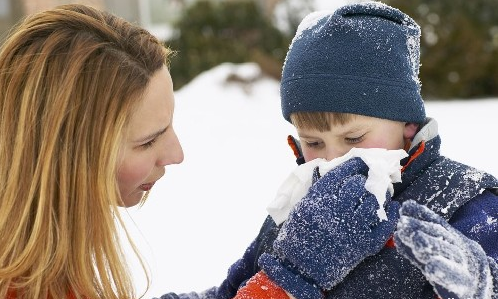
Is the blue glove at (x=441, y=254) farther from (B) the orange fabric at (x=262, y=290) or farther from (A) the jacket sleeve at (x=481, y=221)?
(B) the orange fabric at (x=262, y=290)

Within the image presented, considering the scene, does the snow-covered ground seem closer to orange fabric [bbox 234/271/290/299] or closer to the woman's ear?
orange fabric [bbox 234/271/290/299]

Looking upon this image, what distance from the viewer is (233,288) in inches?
94.2

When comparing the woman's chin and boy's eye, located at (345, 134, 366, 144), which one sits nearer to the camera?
boy's eye, located at (345, 134, 366, 144)

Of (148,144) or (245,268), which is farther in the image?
(245,268)

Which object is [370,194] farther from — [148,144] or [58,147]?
[58,147]

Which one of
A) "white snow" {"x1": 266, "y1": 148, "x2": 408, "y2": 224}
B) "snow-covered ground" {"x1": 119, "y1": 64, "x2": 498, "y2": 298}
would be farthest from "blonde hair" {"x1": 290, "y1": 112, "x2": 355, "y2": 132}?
"snow-covered ground" {"x1": 119, "y1": 64, "x2": 498, "y2": 298}

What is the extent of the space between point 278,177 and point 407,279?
3974 mm

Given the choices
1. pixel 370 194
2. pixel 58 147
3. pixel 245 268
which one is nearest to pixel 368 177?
pixel 370 194

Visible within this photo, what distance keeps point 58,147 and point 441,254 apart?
994 millimetres

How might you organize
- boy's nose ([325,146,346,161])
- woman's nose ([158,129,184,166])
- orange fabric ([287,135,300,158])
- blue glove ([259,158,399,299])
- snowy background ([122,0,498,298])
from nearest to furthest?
blue glove ([259,158,399,299]) < boy's nose ([325,146,346,161]) < woman's nose ([158,129,184,166]) < orange fabric ([287,135,300,158]) < snowy background ([122,0,498,298])

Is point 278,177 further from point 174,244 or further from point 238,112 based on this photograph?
point 238,112

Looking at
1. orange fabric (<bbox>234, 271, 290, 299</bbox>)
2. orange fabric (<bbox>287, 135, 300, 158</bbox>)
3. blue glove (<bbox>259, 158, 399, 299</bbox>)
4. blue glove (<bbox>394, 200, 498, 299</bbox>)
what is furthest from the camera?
orange fabric (<bbox>287, 135, 300, 158</bbox>)

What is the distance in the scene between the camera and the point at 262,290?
1861mm

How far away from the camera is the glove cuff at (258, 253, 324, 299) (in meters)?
1.75
